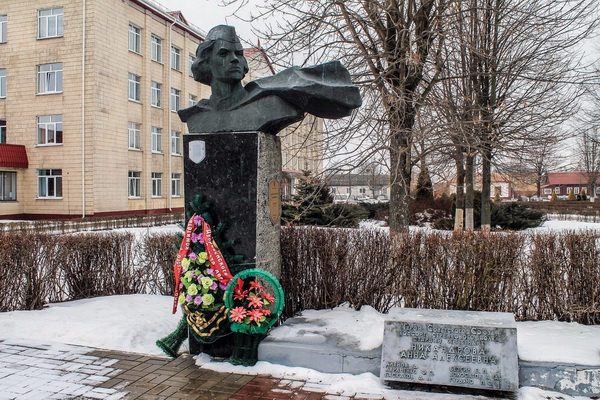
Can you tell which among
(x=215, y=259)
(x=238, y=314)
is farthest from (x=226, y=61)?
(x=238, y=314)

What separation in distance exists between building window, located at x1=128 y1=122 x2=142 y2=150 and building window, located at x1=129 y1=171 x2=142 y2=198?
1.39m

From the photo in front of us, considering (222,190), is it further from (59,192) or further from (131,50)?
(131,50)

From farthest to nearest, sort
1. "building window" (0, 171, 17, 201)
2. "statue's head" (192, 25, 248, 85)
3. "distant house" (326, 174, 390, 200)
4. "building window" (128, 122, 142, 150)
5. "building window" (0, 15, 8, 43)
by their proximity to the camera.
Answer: "building window" (128, 122, 142, 150), "building window" (0, 15, 8, 43), "building window" (0, 171, 17, 201), "distant house" (326, 174, 390, 200), "statue's head" (192, 25, 248, 85)

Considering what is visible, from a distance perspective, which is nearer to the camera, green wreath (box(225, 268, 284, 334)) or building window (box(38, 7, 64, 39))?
green wreath (box(225, 268, 284, 334))

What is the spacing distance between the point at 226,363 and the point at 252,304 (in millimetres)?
640

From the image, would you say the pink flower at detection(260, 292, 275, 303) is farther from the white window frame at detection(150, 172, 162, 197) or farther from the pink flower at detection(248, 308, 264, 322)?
the white window frame at detection(150, 172, 162, 197)

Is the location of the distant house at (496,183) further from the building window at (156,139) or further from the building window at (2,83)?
the building window at (2,83)

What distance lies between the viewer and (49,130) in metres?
23.7

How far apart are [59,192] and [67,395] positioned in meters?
21.8

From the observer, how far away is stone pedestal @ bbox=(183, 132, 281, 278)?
4762 mm

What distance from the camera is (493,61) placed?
11531mm

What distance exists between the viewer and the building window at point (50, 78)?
23531 mm

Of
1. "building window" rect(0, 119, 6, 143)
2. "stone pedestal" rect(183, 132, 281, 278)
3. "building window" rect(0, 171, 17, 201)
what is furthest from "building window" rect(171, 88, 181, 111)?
"stone pedestal" rect(183, 132, 281, 278)

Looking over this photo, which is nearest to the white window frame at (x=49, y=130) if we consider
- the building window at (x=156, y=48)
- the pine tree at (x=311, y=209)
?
the building window at (x=156, y=48)
